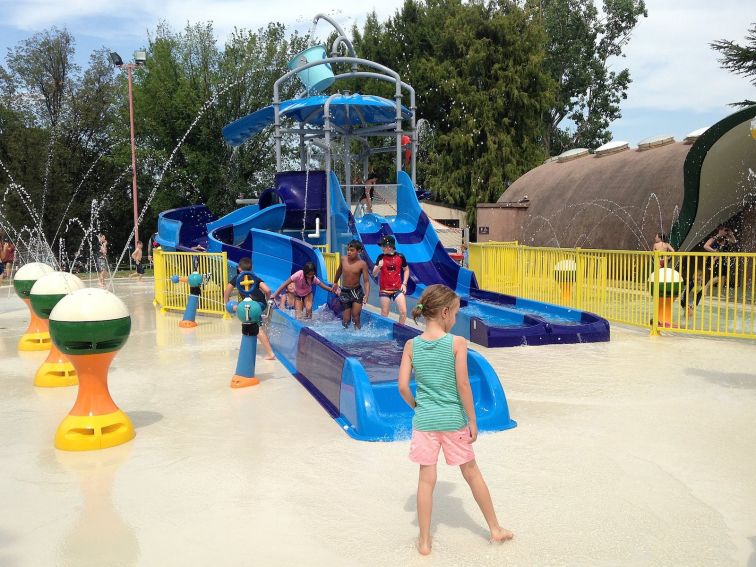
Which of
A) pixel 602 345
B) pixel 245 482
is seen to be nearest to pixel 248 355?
pixel 245 482

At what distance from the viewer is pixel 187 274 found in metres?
14.8

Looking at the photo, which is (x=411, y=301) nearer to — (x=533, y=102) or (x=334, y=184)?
(x=334, y=184)

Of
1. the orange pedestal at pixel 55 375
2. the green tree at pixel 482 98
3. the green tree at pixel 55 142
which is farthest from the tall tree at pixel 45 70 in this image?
the orange pedestal at pixel 55 375

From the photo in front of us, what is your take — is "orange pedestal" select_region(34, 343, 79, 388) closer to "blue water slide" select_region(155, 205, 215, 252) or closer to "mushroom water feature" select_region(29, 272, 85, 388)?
"mushroom water feature" select_region(29, 272, 85, 388)

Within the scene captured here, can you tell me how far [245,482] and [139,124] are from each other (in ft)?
118

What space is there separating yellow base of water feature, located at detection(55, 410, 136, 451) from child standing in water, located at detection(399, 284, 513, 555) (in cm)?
316

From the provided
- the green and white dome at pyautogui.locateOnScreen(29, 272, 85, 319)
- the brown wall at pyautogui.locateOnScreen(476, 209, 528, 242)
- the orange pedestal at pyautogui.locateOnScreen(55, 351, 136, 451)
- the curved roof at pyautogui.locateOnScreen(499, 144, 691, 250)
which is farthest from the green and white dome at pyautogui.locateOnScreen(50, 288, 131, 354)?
Answer: the brown wall at pyautogui.locateOnScreen(476, 209, 528, 242)

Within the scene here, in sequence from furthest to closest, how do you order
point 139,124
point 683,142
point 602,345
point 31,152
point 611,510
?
point 139,124
point 31,152
point 683,142
point 602,345
point 611,510

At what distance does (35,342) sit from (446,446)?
878 centimetres

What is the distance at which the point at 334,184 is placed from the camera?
15797 mm

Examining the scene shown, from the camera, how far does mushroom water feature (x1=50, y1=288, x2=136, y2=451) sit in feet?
→ 18.9

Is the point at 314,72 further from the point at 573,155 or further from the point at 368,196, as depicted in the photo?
the point at 573,155

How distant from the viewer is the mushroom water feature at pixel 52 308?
26.5 feet

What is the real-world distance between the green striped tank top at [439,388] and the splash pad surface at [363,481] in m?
0.73
